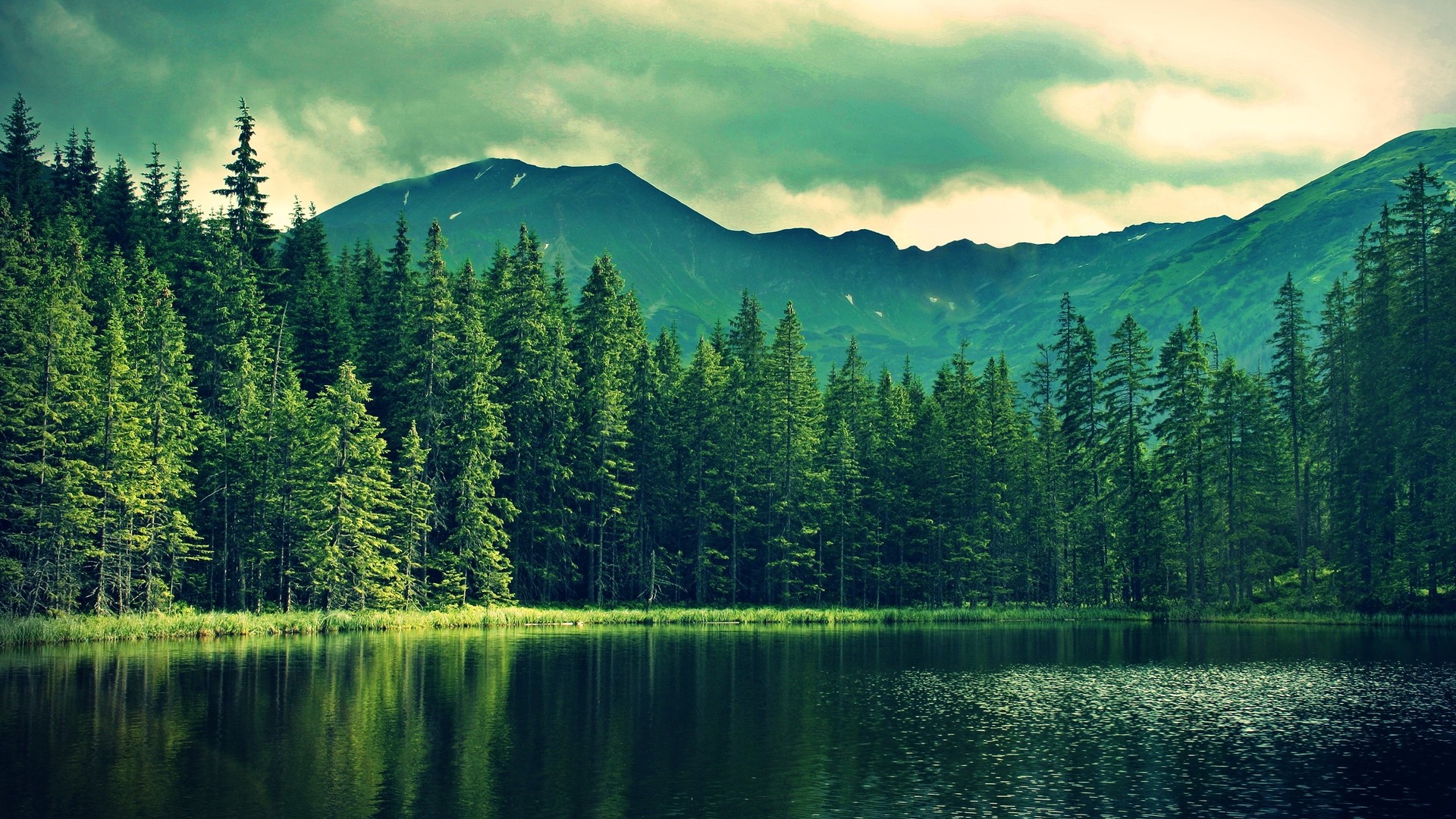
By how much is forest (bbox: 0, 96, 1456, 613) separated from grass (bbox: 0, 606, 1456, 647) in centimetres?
164

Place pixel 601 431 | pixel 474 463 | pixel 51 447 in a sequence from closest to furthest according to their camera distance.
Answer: pixel 51 447
pixel 474 463
pixel 601 431

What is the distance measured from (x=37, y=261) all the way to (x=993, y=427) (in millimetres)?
71266

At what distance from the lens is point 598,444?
81062 mm

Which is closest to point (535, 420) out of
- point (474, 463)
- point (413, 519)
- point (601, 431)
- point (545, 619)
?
point (601, 431)

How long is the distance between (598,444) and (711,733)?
52.1m

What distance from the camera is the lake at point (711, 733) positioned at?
22.2m

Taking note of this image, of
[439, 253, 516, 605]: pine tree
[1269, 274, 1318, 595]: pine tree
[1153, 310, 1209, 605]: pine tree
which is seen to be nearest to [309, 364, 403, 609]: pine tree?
[439, 253, 516, 605]: pine tree

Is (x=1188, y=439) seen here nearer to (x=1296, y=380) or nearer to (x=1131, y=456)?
(x=1131, y=456)

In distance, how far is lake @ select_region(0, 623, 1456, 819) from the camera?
22.2 m

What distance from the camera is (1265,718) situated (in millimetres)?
32500

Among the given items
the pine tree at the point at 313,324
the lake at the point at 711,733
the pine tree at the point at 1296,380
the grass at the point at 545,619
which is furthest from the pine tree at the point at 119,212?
the pine tree at the point at 1296,380

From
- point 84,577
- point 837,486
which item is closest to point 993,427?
point 837,486

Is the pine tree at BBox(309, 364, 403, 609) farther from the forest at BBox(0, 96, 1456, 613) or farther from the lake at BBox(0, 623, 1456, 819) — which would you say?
the lake at BBox(0, 623, 1456, 819)

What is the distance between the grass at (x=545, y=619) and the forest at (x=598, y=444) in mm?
1642
